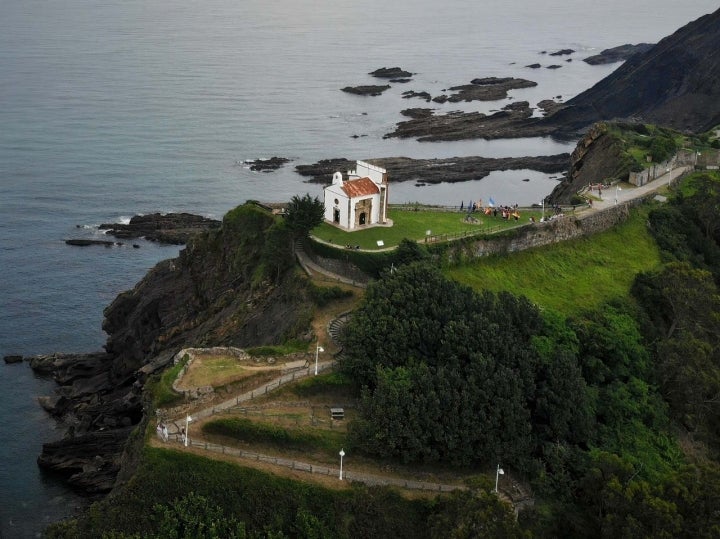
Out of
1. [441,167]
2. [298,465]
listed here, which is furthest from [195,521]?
[441,167]

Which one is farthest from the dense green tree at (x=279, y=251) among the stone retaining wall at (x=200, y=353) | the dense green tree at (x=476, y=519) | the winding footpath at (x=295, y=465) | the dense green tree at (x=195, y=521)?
the dense green tree at (x=476, y=519)

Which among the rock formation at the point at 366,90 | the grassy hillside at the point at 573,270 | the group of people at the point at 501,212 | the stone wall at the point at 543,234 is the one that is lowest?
the grassy hillside at the point at 573,270

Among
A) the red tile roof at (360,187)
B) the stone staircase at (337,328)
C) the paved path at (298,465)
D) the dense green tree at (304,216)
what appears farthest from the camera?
the red tile roof at (360,187)

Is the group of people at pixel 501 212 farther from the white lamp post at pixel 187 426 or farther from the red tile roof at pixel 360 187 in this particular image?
the white lamp post at pixel 187 426

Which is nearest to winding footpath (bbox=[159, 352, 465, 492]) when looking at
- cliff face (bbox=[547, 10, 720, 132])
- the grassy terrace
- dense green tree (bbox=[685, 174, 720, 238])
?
the grassy terrace

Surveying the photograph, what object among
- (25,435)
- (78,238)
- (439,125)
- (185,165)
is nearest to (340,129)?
(439,125)

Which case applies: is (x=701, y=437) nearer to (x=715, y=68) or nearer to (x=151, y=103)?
(x=715, y=68)

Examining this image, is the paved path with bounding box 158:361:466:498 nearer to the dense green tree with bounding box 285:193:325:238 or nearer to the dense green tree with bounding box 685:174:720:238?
the dense green tree with bounding box 285:193:325:238
